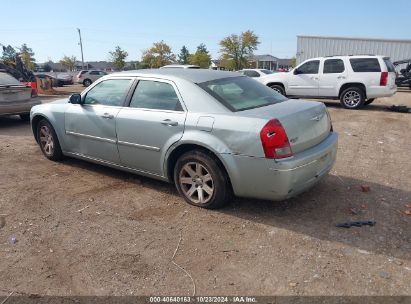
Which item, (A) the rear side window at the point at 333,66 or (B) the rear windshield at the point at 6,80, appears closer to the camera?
(B) the rear windshield at the point at 6,80

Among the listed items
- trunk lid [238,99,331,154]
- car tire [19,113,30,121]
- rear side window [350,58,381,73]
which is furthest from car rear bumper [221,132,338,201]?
rear side window [350,58,381,73]

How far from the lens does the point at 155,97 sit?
173 inches

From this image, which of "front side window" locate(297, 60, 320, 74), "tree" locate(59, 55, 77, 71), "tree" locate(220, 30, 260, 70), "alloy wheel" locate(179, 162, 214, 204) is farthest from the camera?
"tree" locate(59, 55, 77, 71)

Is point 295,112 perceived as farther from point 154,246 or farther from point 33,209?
point 33,209

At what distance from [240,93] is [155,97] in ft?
3.41

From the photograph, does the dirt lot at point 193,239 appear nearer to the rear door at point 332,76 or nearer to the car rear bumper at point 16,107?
the car rear bumper at point 16,107

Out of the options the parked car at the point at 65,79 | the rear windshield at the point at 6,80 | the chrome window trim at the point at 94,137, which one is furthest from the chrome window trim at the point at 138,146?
the parked car at the point at 65,79

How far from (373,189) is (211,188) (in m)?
2.23

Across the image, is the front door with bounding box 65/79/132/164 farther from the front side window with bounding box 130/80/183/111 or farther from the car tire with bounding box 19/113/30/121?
the car tire with bounding box 19/113/30/121

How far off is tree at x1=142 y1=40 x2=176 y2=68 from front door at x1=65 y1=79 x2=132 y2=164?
57.3 metres

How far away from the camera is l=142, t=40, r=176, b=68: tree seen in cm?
6097

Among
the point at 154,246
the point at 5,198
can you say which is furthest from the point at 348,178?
the point at 5,198

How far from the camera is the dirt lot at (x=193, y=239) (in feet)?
9.30

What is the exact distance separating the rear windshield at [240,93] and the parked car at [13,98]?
6875 mm
